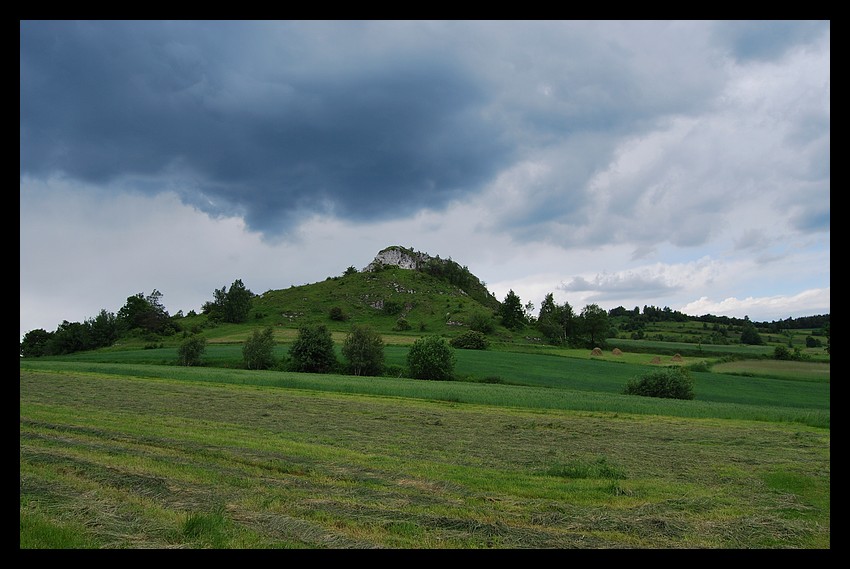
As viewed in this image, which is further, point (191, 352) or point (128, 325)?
point (128, 325)

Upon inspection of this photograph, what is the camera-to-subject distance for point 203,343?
236 feet

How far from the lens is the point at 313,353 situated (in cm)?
6744

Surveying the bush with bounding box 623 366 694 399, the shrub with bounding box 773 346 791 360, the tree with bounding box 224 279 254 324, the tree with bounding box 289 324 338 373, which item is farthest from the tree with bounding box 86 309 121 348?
the shrub with bounding box 773 346 791 360

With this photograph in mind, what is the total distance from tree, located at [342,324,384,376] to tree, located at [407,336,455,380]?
4887mm

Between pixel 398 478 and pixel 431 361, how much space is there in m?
50.9

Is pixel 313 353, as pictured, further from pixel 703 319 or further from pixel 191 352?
pixel 703 319

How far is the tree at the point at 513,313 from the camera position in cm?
12644

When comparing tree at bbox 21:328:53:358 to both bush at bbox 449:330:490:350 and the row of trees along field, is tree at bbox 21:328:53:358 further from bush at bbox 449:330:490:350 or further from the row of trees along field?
bush at bbox 449:330:490:350

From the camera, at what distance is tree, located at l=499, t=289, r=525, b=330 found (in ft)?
415

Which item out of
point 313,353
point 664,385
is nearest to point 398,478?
point 664,385
